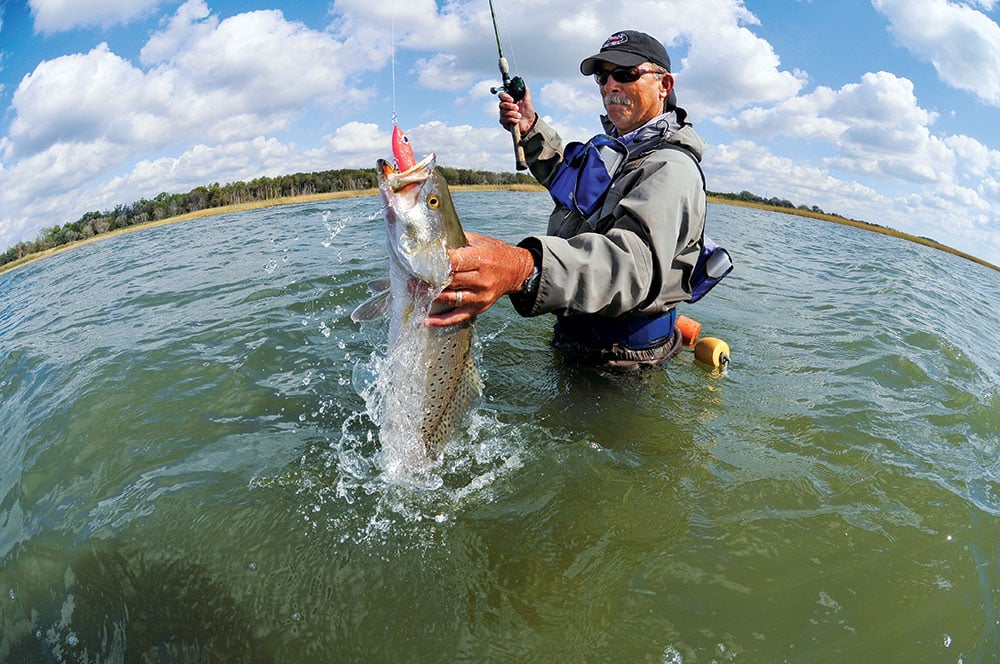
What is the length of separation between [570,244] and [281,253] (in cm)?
1428

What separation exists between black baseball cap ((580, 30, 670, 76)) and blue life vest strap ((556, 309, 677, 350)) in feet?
6.64

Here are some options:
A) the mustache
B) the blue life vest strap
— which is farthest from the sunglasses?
the blue life vest strap

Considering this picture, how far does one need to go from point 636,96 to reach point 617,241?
2181mm

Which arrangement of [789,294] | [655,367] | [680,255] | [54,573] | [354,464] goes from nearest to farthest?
1. [54,573]
2. [680,255]
3. [354,464]
4. [655,367]
5. [789,294]

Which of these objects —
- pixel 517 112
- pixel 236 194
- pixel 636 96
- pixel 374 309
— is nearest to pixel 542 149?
pixel 517 112

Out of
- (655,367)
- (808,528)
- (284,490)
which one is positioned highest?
(655,367)

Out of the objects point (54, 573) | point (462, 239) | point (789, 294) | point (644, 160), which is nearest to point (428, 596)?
point (462, 239)

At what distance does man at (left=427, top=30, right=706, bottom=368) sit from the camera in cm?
235

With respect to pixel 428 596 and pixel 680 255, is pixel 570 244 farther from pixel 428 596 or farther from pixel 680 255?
pixel 428 596

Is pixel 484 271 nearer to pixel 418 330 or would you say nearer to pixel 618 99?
pixel 418 330

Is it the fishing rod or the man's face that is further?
the fishing rod

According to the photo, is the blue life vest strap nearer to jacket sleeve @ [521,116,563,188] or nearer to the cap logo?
jacket sleeve @ [521,116,563,188]

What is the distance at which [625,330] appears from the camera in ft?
14.3

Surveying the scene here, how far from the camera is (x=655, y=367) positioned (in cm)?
473
